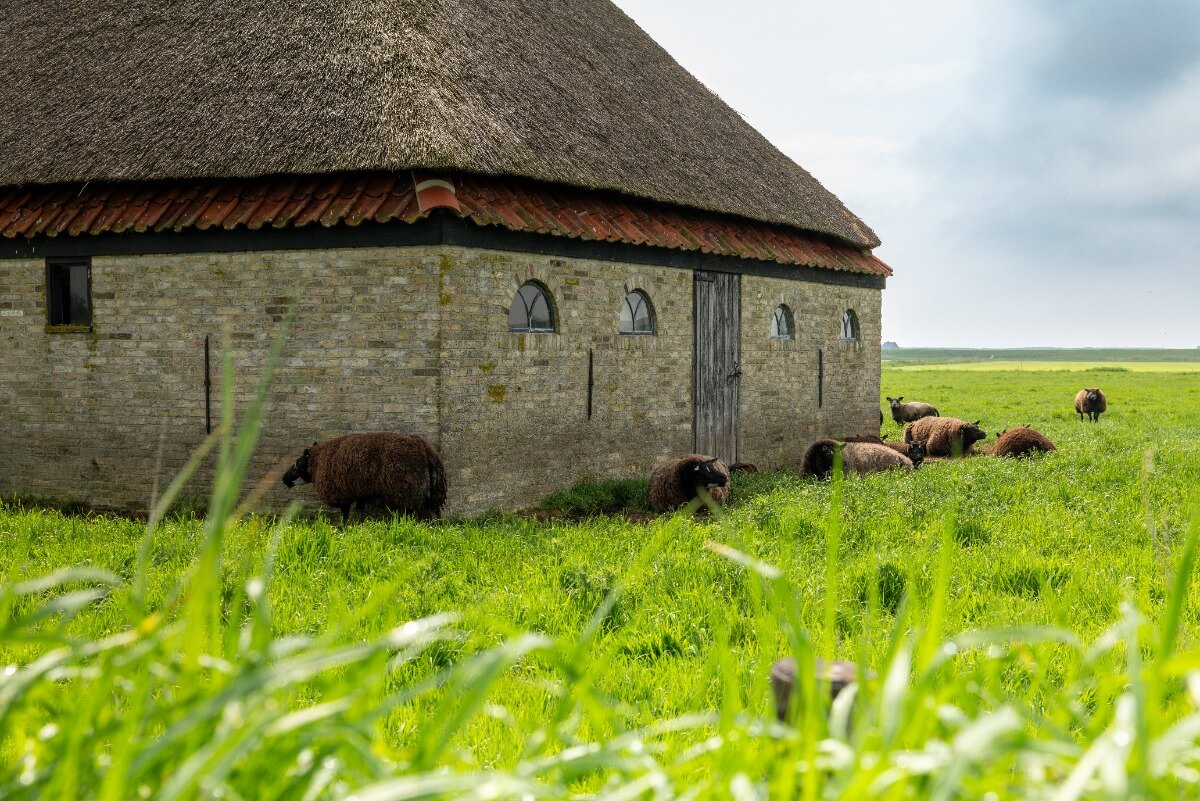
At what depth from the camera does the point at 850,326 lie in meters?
20.5

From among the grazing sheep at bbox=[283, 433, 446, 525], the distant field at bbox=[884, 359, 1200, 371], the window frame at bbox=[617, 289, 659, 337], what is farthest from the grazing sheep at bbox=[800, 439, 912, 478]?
the distant field at bbox=[884, 359, 1200, 371]

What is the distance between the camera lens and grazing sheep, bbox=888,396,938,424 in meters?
25.5

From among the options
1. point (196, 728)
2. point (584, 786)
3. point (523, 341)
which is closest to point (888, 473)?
point (523, 341)

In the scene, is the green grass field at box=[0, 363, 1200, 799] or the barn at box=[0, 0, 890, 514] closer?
the green grass field at box=[0, 363, 1200, 799]

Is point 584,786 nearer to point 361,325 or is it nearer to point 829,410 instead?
point 361,325

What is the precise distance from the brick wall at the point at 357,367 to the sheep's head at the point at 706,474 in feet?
5.62

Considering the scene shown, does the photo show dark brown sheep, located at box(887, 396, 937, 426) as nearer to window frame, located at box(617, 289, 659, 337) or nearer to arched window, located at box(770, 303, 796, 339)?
arched window, located at box(770, 303, 796, 339)

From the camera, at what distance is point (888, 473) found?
13500mm

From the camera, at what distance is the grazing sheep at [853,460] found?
1510 cm

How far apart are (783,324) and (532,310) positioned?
6.68 metres

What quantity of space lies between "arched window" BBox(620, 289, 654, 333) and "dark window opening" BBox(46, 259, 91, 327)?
6.57 metres

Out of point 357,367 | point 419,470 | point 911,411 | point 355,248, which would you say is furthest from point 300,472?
point 911,411

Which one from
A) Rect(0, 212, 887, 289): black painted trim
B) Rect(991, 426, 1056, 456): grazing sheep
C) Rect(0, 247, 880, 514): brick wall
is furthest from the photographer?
Rect(991, 426, 1056, 456): grazing sheep

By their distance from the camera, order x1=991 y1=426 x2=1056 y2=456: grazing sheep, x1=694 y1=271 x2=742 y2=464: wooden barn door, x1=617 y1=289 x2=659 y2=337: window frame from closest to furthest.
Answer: x1=617 y1=289 x2=659 y2=337: window frame < x1=694 y1=271 x2=742 y2=464: wooden barn door < x1=991 y1=426 x2=1056 y2=456: grazing sheep
